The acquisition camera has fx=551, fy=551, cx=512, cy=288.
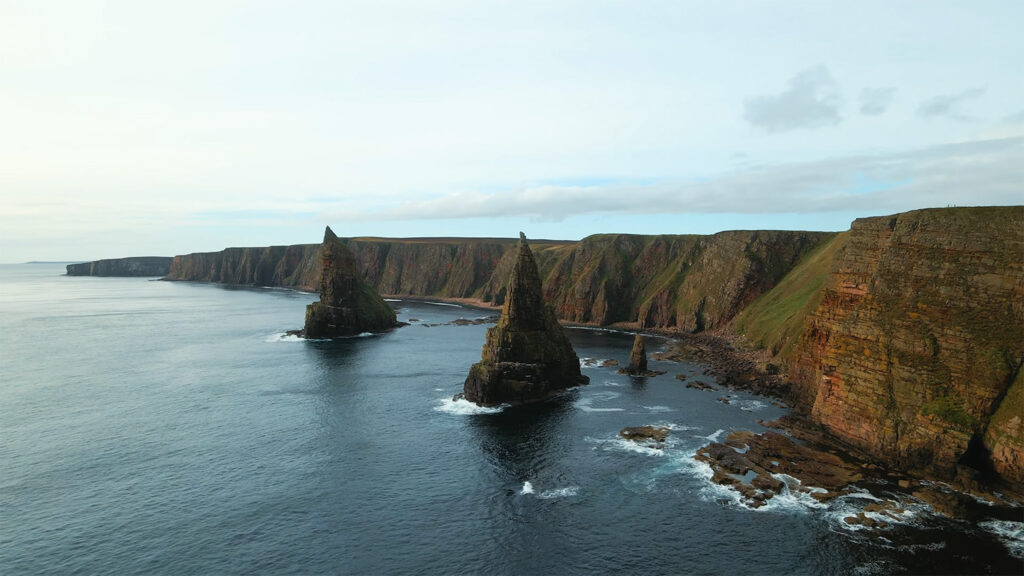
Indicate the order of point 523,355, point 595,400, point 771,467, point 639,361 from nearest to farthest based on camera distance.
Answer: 1. point 771,467
2. point 595,400
3. point 523,355
4. point 639,361

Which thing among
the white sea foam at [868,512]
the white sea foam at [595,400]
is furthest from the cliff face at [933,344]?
the white sea foam at [595,400]

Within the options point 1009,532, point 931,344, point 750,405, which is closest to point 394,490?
point 1009,532

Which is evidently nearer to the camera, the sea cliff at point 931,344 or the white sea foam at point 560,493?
the sea cliff at point 931,344

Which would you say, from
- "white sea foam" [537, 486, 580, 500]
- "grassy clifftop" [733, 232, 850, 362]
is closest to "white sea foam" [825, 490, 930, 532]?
"white sea foam" [537, 486, 580, 500]

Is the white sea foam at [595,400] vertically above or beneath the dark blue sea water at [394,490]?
above

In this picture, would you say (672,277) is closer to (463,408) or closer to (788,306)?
(788,306)

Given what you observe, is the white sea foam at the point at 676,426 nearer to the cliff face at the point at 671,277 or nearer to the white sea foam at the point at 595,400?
the white sea foam at the point at 595,400
